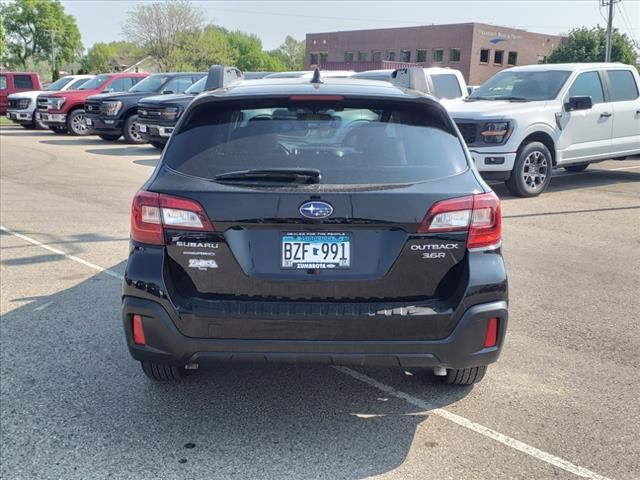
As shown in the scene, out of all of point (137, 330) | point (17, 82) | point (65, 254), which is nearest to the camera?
point (137, 330)

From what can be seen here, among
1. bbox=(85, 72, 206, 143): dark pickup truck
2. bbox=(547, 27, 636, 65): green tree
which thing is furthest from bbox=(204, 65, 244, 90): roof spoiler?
bbox=(547, 27, 636, 65): green tree

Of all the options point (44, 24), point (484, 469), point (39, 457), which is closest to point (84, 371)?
point (39, 457)

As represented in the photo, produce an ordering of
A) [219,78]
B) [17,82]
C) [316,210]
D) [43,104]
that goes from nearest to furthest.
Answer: [316,210] → [219,78] → [43,104] → [17,82]

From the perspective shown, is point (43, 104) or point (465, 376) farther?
point (43, 104)

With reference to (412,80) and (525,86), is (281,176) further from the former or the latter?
(525,86)

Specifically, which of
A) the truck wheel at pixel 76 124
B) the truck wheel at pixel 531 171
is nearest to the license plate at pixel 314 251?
the truck wheel at pixel 531 171

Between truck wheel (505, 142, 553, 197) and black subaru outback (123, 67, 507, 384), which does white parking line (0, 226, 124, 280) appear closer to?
black subaru outback (123, 67, 507, 384)

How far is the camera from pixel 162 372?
387cm

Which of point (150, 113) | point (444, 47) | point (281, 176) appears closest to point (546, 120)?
point (281, 176)

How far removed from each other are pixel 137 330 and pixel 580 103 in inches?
351

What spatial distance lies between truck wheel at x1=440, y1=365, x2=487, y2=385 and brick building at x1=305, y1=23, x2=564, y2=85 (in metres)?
59.7

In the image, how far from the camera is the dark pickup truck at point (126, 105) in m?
18.5

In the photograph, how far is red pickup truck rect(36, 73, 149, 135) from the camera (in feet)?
70.9

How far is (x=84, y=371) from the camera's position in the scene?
13.8ft
